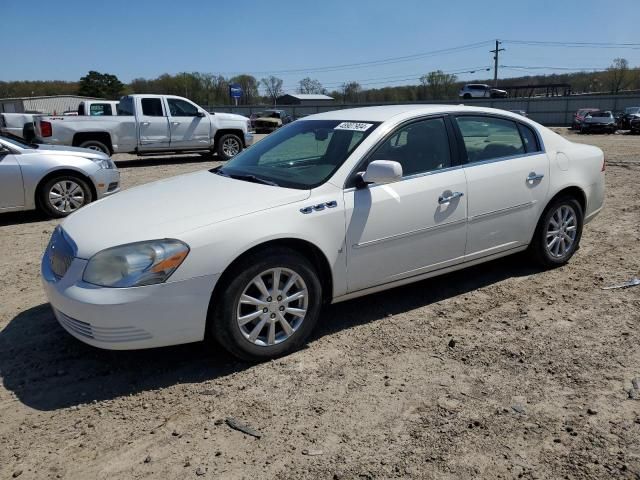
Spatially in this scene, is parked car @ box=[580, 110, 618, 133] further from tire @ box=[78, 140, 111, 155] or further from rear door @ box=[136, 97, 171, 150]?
tire @ box=[78, 140, 111, 155]

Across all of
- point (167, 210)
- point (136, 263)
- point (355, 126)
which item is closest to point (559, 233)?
point (355, 126)

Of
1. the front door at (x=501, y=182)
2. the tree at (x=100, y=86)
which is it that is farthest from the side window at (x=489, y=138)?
the tree at (x=100, y=86)

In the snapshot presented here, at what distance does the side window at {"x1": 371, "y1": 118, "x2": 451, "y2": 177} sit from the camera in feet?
13.2

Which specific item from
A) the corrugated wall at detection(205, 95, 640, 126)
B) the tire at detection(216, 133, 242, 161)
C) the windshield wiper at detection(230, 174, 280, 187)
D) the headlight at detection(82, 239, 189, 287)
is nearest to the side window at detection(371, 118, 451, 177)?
the windshield wiper at detection(230, 174, 280, 187)

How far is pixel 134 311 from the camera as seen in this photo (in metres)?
3.05

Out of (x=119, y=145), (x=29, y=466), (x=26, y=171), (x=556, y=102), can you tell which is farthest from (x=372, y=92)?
(x=29, y=466)

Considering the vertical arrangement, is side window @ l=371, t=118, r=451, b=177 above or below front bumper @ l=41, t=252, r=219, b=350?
above

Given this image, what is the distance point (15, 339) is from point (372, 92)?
261 feet

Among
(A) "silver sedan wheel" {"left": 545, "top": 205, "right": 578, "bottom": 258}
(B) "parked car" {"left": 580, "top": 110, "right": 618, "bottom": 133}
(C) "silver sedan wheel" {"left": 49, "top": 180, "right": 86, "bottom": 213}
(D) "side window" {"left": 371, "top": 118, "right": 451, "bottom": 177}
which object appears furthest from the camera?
(B) "parked car" {"left": 580, "top": 110, "right": 618, "bottom": 133}

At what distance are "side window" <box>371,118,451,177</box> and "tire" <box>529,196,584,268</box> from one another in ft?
4.39

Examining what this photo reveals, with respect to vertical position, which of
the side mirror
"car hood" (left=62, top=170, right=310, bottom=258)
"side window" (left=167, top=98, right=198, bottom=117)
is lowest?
"car hood" (left=62, top=170, right=310, bottom=258)

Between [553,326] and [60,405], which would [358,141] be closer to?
[553,326]

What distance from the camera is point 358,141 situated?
396 cm

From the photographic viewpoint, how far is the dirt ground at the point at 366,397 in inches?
101
